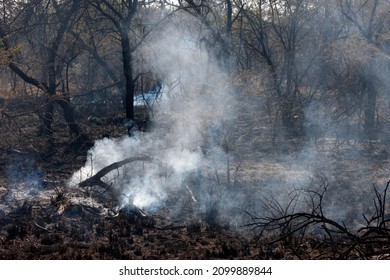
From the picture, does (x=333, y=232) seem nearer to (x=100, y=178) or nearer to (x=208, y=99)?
(x=100, y=178)

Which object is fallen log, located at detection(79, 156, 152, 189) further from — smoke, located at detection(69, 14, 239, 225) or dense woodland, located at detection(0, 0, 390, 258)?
smoke, located at detection(69, 14, 239, 225)

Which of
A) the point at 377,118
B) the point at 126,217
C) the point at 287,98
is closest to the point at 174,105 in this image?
the point at 287,98

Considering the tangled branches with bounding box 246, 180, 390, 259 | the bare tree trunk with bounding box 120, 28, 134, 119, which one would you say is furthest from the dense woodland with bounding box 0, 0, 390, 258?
the tangled branches with bounding box 246, 180, 390, 259

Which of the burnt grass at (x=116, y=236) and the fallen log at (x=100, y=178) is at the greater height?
the fallen log at (x=100, y=178)

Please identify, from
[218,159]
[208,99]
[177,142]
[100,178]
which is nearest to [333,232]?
[100,178]

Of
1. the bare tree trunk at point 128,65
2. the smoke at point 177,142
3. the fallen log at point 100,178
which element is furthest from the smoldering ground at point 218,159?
the bare tree trunk at point 128,65

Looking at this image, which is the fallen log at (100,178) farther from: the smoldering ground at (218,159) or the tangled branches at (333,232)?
the tangled branches at (333,232)

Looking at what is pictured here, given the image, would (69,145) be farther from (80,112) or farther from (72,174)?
(80,112)

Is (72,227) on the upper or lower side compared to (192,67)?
lower

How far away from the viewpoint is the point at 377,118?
16.3 metres

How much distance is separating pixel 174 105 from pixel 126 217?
27.2 feet

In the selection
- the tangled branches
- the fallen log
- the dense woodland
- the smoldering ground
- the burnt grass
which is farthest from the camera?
the dense woodland

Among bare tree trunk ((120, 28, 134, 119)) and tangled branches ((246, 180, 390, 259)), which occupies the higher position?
bare tree trunk ((120, 28, 134, 119))

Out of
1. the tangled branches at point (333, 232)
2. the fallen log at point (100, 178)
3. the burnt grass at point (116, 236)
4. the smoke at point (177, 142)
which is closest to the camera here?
the tangled branches at point (333, 232)
